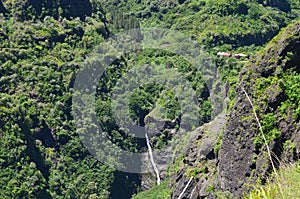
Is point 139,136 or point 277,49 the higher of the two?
point 277,49

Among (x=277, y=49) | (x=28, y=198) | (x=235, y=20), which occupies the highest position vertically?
(x=277, y=49)

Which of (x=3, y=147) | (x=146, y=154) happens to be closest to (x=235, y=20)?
(x=146, y=154)

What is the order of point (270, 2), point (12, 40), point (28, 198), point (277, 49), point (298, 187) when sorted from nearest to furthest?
1. point (298, 187)
2. point (277, 49)
3. point (28, 198)
4. point (12, 40)
5. point (270, 2)

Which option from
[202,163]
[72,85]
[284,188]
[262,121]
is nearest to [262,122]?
[262,121]

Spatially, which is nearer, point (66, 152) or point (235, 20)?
point (66, 152)

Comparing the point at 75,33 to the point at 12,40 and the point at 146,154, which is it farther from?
the point at 146,154

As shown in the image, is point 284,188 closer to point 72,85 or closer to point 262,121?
point 262,121

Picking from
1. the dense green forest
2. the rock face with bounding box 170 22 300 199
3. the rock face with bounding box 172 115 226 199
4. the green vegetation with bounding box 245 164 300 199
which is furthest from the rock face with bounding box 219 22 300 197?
the dense green forest
